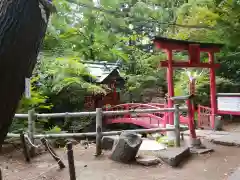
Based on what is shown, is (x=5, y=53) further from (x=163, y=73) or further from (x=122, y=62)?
(x=122, y=62)

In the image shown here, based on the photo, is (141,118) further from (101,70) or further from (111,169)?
(111,169)

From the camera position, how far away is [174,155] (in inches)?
178

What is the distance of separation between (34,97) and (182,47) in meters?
4.45

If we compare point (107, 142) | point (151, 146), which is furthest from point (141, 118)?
point (107, 142)

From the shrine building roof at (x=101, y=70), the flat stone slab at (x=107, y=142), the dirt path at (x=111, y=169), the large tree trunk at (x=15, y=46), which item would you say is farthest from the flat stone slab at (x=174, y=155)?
the shrine building roof at (x=101, y=70)

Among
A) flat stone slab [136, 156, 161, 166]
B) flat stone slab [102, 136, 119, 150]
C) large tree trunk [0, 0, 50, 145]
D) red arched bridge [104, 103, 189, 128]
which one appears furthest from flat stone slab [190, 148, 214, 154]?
large tree trunk [0, 0, 50, 145]

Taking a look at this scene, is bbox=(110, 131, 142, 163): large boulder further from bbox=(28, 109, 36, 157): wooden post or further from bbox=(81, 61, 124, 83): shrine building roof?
bbox=(81, 61, 124, 83): shrine building roof

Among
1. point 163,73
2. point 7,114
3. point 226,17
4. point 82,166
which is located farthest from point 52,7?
point 163,73

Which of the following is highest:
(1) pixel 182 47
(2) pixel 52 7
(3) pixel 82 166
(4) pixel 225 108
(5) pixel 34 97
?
(1) pixel 182 47

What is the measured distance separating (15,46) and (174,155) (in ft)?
12.6

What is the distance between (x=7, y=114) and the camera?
4.07 ft

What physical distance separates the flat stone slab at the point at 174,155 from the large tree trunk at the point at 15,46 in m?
3.63

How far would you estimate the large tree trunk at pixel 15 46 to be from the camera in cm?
120

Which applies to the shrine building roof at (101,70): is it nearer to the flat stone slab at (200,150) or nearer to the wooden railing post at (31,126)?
the wooden railing post at (31,126)
